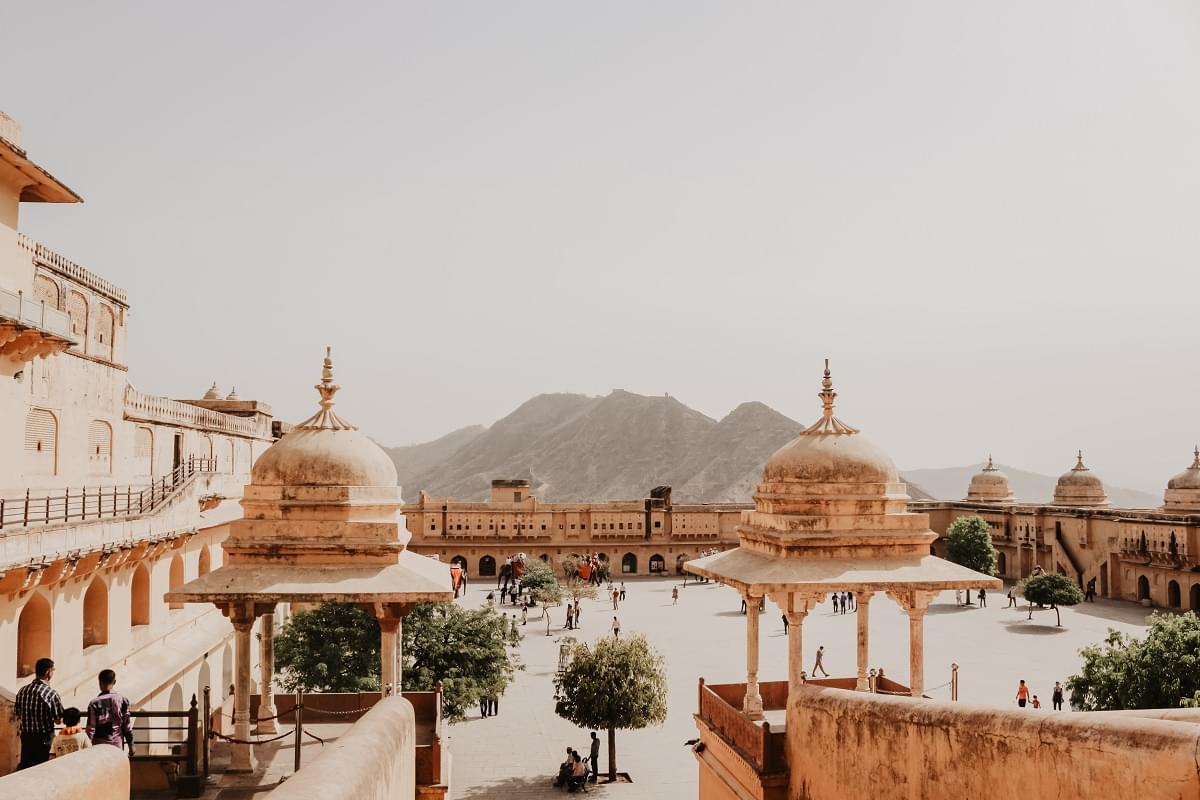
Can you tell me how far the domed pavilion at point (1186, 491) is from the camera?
136 feet

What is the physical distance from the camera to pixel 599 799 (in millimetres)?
16766

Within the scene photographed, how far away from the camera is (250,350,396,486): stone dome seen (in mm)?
8609

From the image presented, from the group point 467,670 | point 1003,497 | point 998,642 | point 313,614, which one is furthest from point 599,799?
point 1003,497

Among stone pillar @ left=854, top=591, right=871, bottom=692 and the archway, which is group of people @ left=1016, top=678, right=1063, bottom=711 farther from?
the archway

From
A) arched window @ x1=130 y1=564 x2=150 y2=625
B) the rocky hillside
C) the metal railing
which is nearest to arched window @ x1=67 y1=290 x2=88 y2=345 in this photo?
the metal railing

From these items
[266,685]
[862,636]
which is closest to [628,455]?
[862,636]

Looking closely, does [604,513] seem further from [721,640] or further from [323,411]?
[323,411]

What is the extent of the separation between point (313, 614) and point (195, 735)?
11.9m

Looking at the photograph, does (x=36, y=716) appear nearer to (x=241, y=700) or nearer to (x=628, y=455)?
(x=241, y=700)

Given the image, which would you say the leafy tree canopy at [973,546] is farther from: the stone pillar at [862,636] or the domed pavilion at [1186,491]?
the stone pillar at [862,636]

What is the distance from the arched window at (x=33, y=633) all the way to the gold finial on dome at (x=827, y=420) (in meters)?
10.4

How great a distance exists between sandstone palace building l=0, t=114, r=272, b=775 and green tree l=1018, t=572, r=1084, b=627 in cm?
2865

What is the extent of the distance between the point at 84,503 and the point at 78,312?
8.90 m

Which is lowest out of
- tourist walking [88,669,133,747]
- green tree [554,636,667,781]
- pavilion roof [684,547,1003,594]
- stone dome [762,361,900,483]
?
green tree [554,636,667,781]
